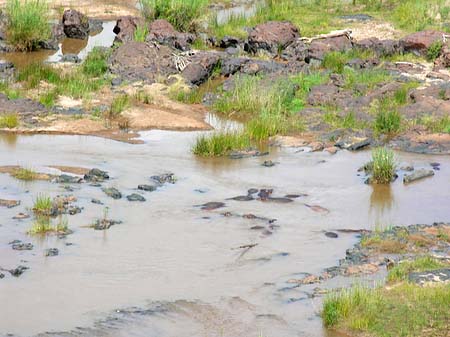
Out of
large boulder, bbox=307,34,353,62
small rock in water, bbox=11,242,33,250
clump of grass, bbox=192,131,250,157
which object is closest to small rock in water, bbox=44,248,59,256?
small rock in water, bbox=11,242,33,250

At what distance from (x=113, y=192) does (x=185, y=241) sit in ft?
6.80

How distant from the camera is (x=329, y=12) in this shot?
27.1 meters

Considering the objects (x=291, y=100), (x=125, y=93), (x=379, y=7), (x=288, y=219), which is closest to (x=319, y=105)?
(x=291, y=100)

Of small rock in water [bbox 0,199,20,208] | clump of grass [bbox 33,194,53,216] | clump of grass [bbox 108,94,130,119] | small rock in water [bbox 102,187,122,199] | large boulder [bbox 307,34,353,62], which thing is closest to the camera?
clump of grass [bbox 33,194,53,216]

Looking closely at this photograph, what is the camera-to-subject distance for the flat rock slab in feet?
32.0

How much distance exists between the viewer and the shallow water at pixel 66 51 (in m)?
21.9

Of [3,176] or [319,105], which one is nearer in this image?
[3,176]

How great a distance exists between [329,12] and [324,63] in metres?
6.29

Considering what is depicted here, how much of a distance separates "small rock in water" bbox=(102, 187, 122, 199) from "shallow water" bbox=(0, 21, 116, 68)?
863cm

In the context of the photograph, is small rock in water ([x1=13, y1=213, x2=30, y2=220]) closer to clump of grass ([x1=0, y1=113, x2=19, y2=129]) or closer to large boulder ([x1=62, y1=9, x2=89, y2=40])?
clump of grass ([x1=0, y1=113, x2=19, y2=129])

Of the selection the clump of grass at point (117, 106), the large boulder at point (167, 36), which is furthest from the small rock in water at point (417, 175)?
the large boulder at point (167, 36)

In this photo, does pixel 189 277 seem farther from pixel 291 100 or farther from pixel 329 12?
pixel 329 12

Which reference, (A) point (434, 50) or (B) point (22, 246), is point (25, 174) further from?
(A) point (434, 50)

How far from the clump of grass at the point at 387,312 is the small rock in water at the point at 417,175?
5.13 meters
